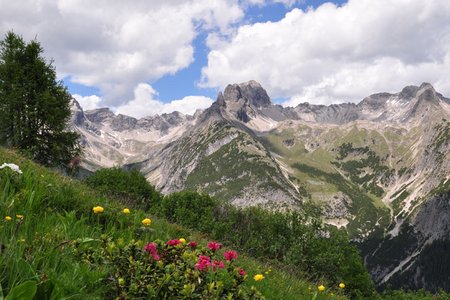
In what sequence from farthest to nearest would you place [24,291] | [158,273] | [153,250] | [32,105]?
1. [32,105]
2. [153,250]
3. [158,273]
4. [24,291]

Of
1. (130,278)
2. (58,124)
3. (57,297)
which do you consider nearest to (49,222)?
(130,278)

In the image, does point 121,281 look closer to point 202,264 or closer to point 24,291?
point 202,264

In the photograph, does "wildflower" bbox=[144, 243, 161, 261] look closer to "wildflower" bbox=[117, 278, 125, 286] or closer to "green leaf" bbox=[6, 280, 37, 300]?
"wildflower" bbox=[117, 278, 125, 286]

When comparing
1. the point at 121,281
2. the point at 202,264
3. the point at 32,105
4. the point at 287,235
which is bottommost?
the point at 287,235

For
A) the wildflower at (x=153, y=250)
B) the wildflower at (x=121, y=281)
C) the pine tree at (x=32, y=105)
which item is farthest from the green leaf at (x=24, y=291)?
the pine tree at (x=32, y=105)

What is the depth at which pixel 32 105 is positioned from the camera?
3409 cm

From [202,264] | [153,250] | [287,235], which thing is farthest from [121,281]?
Result: [287,235]

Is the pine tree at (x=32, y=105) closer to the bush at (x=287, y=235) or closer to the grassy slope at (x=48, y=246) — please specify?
the bush at (x=287, y=235)

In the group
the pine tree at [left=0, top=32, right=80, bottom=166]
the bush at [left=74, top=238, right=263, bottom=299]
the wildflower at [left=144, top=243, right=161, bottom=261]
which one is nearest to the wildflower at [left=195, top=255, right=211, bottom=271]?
the bush at [left=74, top=238, right=263, bottom=299]

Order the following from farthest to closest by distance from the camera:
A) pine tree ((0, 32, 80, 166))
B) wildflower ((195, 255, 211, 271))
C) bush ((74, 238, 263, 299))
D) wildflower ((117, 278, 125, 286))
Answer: pine tree ((0, 32, 80, 166)), wildflower ((195, 255, 211, 271)), bush ((74, 238, 263, 299)), wildflower ((117, 278, 125, 286))

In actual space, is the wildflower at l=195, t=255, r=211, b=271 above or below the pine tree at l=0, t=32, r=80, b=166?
below

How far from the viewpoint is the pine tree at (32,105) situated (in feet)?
110

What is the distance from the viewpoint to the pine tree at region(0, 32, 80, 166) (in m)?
33.4

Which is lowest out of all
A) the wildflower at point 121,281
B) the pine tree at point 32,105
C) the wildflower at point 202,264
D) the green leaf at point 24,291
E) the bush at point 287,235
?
the bush at point 287,235
